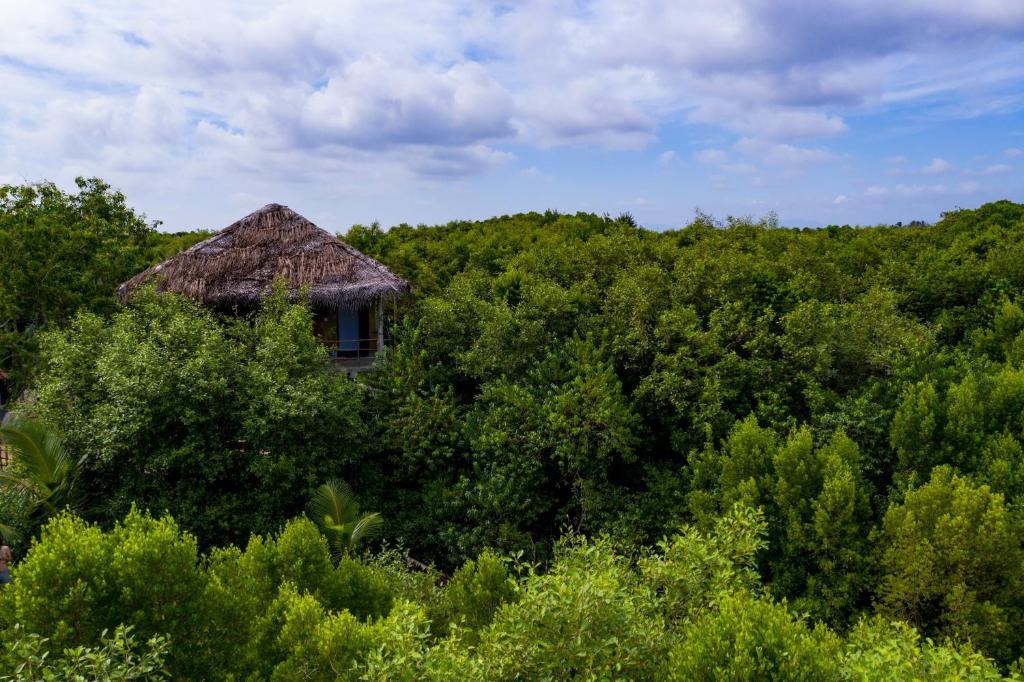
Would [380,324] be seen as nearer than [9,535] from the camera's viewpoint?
No

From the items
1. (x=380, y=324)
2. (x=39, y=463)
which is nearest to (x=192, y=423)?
(x=39, y=463)

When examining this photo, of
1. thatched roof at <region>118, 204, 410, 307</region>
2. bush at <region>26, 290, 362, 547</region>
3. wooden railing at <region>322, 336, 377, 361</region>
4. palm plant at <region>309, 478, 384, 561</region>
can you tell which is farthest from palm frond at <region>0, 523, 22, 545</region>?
wooden railing at <region>322, 336, 377, 361</region>

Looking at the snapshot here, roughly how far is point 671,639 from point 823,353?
11.5 m

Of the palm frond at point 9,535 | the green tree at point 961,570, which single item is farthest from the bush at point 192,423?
the green tree at point 961,570

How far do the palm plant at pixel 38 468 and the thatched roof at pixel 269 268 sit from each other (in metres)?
7.86

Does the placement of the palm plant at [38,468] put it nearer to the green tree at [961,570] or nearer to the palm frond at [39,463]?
the palm frond at [39,463]

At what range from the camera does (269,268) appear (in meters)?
23.4

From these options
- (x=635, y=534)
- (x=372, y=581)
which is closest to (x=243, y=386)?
(x=372, y=581)

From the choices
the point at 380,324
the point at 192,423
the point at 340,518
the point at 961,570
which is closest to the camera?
the point at 961,570

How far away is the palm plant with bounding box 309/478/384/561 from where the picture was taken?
1529cm

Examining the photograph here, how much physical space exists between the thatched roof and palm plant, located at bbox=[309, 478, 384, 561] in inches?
319

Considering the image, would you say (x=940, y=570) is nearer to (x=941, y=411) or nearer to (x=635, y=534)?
(x=941, y=411)

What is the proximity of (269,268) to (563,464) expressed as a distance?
12.8 meters

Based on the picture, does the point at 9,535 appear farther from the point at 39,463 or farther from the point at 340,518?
the point at 340,518
